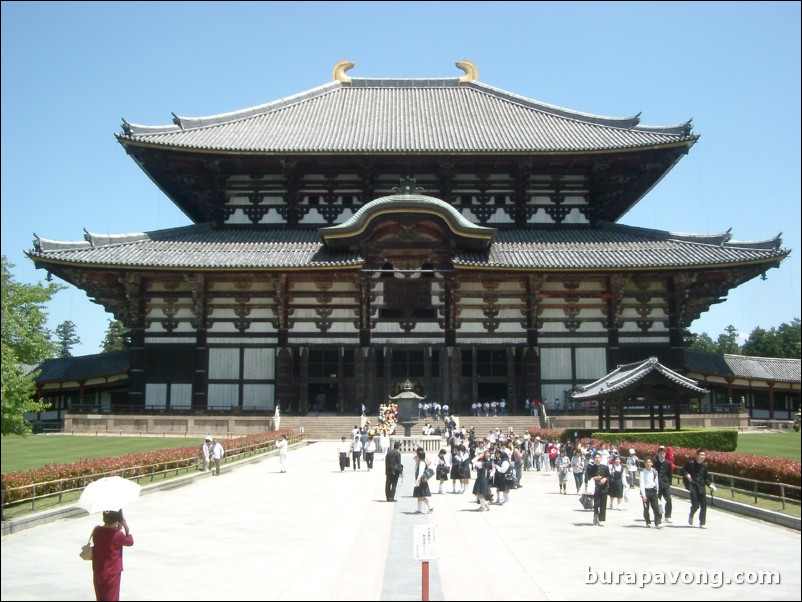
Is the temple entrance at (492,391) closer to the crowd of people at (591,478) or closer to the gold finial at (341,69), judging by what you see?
the crowd of people at (591,478)

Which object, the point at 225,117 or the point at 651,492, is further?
the point at 225,117

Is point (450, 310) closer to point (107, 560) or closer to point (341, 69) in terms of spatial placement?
point (341, 69)

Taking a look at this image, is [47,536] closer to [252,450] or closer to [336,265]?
[252,450]

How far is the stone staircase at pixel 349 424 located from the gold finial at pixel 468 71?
33920 millimetres

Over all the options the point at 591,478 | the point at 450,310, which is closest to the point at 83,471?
the point at 591,478

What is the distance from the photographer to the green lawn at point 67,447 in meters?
Result: 28.7

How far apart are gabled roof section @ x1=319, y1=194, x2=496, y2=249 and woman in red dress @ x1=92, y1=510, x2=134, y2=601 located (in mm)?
37420

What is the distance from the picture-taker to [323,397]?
5116cm

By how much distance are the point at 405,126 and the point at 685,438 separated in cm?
3401

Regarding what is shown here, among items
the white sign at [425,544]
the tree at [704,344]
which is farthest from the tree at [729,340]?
the white sign at [425,544]

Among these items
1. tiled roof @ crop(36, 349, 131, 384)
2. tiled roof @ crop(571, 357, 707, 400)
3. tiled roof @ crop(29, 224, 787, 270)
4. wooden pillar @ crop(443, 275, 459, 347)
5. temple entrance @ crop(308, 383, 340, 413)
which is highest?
tiled roof @ crop(29, 224, 787, 270)

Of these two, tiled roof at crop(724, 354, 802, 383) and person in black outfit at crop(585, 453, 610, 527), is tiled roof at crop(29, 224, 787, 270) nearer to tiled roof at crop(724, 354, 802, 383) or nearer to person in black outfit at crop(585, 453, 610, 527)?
tiled roof at crop(724, 354, 802, 383)

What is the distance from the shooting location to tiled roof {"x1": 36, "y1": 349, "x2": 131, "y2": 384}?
5388 centimetres

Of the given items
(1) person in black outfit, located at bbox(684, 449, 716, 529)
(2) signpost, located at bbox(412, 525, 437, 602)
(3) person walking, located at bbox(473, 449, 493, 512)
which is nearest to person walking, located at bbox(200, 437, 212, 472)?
(3) person walking, located at bbox(473, 449, 493, 512)
